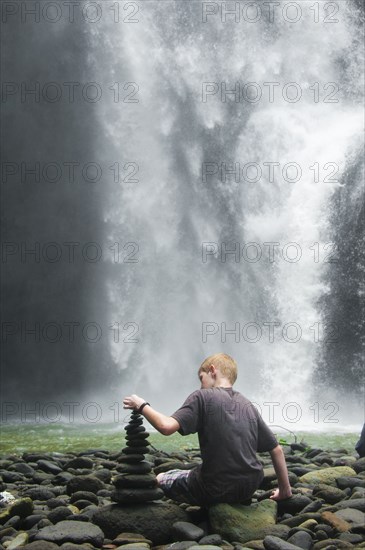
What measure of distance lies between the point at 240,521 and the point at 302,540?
17.8 inches

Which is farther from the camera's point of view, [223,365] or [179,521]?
[223,365]

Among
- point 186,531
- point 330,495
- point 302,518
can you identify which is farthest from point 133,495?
point 330,495

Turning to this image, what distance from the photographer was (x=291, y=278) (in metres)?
25.9

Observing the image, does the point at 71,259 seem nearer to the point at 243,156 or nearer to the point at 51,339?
the point at 51,339

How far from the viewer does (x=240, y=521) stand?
15.8ft

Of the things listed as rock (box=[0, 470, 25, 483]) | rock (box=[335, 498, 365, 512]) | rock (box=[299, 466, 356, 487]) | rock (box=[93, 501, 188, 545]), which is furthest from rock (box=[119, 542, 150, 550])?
rock (box=[0, 470, 25, 483])

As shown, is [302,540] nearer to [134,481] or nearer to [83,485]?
[134,481]

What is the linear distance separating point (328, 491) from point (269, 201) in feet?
70.3

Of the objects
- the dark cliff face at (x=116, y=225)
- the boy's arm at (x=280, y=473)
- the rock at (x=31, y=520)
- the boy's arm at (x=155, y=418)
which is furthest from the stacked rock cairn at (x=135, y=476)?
the dark cliff face at (x=116, y=225)

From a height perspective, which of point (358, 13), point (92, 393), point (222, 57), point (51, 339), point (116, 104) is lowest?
point (92, 393)

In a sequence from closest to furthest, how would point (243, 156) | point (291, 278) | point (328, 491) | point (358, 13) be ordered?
point (328, 491) < point (291, 278) < point (243, 156) < point (358, 13)

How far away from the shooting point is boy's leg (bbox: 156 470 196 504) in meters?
5.22

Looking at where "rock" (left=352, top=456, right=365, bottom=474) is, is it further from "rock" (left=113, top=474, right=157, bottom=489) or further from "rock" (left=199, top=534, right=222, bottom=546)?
"rock" (left=199, top=534, right=222, bottom=546)

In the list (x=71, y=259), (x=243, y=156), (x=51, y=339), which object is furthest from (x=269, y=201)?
(x=51, y=339)
